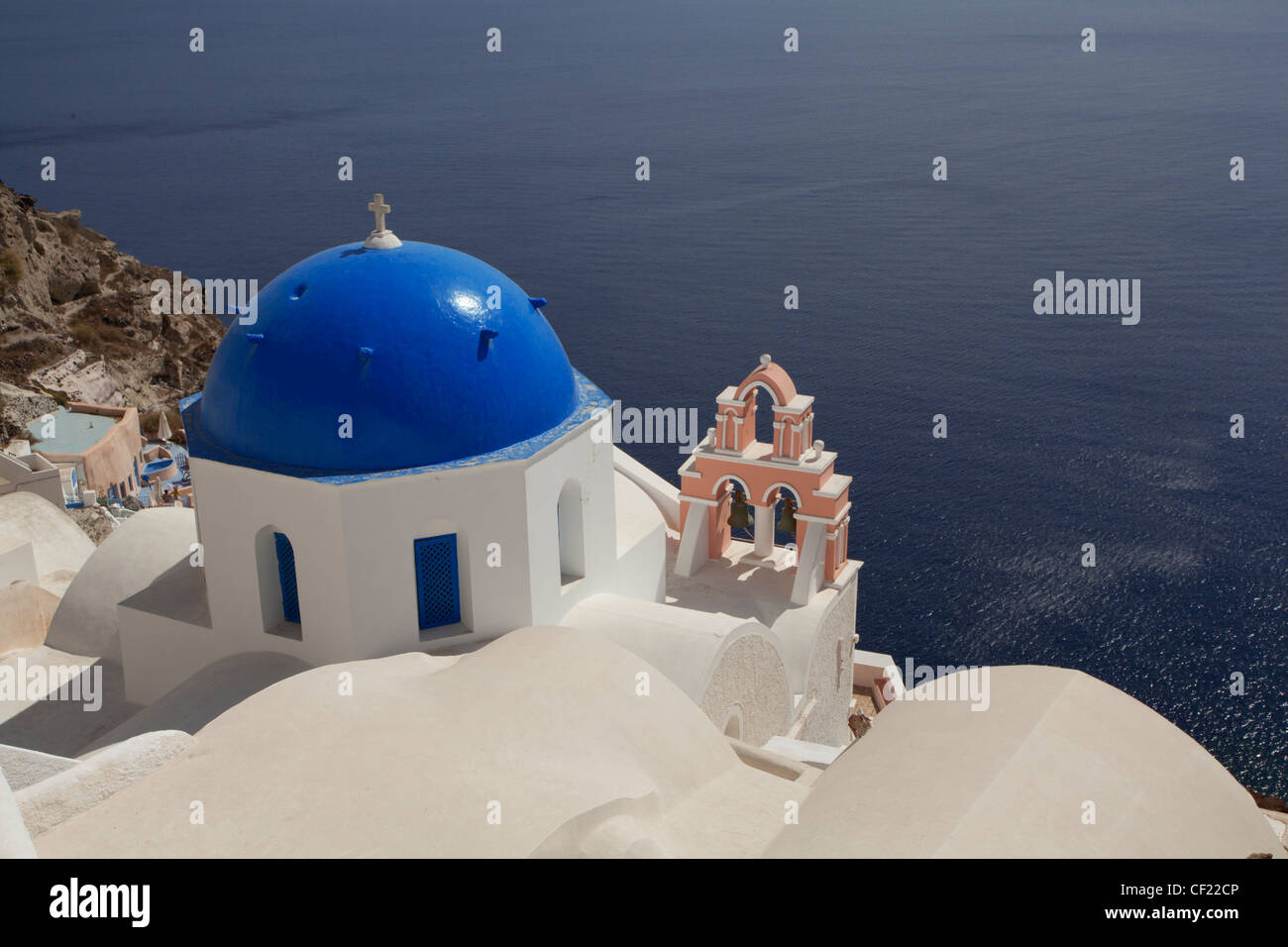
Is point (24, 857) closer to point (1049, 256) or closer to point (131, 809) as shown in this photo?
point (131, 809)

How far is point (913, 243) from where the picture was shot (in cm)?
5600

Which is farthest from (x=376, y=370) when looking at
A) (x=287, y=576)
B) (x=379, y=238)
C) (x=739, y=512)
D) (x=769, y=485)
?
(x=739, y=512)

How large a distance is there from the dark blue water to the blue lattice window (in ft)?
60.8

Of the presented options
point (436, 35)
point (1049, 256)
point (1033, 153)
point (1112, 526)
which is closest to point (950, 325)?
point (1049, 256)

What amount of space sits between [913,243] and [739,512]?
42.3 metres

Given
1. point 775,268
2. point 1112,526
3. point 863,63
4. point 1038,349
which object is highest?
point 863,63

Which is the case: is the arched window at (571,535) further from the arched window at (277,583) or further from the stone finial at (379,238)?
the stone finial at (379,238)

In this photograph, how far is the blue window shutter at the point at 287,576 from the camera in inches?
459

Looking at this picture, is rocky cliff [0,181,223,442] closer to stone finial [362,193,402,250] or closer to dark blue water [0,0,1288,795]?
dark blue water [0,0,1288,795]

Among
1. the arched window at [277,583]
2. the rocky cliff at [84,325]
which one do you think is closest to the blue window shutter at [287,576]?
the arched window at [277,583]

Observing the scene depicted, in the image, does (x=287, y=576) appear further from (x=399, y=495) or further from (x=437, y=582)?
(x=399, y=495)

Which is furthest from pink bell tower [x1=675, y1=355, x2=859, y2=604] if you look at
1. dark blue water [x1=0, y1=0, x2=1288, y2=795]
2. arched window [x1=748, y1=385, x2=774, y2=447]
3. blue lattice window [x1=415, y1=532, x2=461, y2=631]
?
arched window [x1=748, y1=385, x2=774, y2=447]

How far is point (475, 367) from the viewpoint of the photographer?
11266 millimetres
